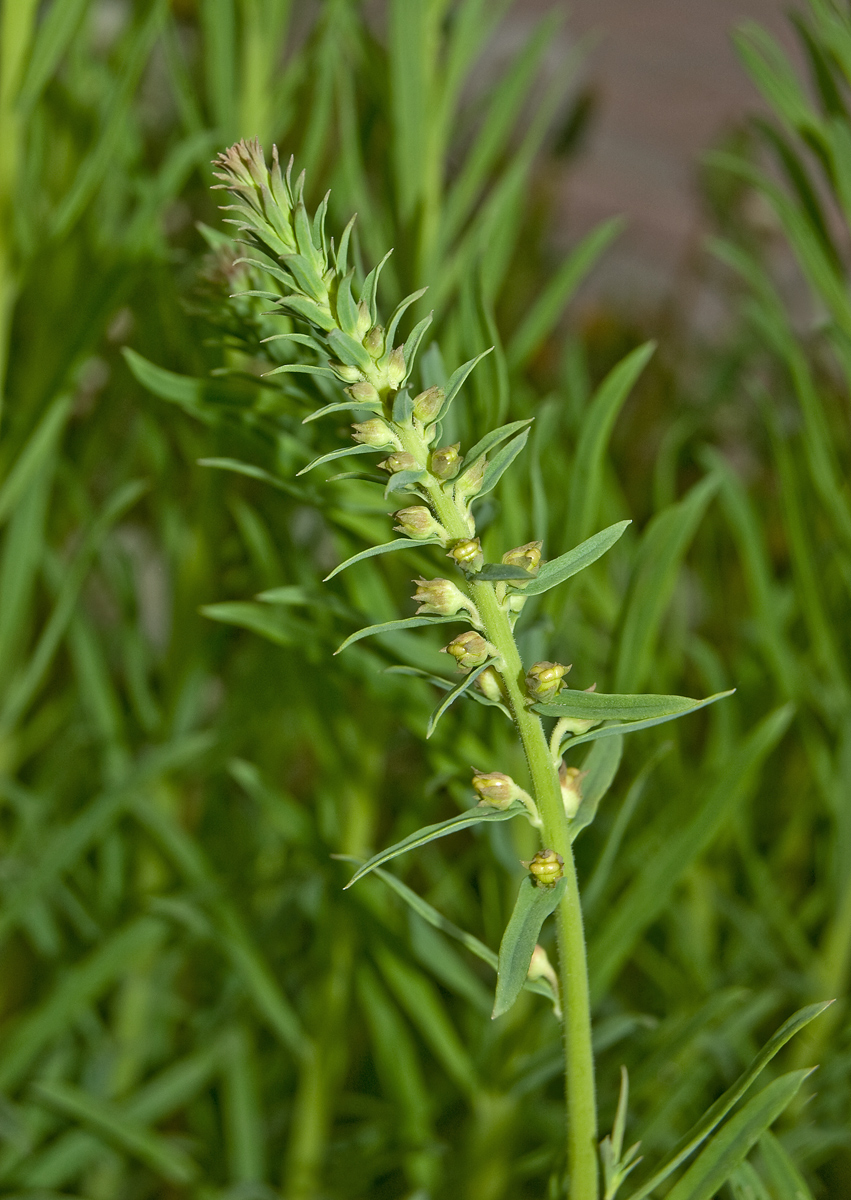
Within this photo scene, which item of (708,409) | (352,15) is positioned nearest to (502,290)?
(708,409)

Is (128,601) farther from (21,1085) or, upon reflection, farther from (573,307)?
(573,307)

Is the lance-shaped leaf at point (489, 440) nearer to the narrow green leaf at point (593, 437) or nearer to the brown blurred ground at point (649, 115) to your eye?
the narrow green leaf at point (593, 437)

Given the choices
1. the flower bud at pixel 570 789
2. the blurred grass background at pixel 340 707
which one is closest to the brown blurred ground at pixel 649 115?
the blurred grass background at pixel 340 707

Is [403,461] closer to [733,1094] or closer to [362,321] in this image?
[362,321]

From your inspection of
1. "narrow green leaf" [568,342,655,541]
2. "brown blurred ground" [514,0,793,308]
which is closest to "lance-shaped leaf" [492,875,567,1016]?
"narrow green leaf" [568,342,655,541]

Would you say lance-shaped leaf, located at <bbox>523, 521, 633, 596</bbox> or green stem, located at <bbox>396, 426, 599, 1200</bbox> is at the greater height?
lance-shaped leaf, located at <bbox>523, 521, 633, 596</bbox>

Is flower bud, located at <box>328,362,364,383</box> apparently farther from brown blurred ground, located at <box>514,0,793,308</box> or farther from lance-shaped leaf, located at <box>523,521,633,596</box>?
brown blurred ground, located at <box>514,0,793,308</box>
